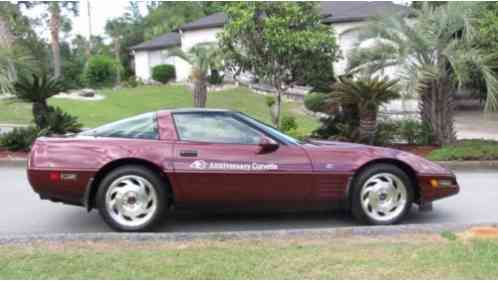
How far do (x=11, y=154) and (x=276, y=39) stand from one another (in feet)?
22.5

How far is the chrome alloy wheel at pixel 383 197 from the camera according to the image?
5031 mm

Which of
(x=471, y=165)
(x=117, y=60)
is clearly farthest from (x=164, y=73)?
(x=471, y=165)

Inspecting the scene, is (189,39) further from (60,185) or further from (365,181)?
(365,181)

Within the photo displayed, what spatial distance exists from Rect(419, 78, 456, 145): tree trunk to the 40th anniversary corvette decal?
6.98 meters

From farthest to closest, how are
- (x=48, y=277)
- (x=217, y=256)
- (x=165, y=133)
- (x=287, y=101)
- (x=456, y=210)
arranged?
(x=287, y=101) < (x=456, y=210) < (x=165, y=133) < (x=217, y=256) < (x=48, y=277)

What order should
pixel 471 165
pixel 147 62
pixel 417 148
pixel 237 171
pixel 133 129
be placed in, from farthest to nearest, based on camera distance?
pixel 147 62, pixel 417 148, pixel 471 165, pixel 133 129, pixel 237 171

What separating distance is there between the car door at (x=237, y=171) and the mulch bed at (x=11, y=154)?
6.17 m

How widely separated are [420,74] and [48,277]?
319 inches

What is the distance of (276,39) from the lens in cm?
1255

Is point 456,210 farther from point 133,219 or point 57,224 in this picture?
point 57,224

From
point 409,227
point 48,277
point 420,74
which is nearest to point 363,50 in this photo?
point 420,74

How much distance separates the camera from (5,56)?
10375mm

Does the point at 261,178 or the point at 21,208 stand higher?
the point at 261,178

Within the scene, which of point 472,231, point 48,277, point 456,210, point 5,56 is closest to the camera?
point 48,277
